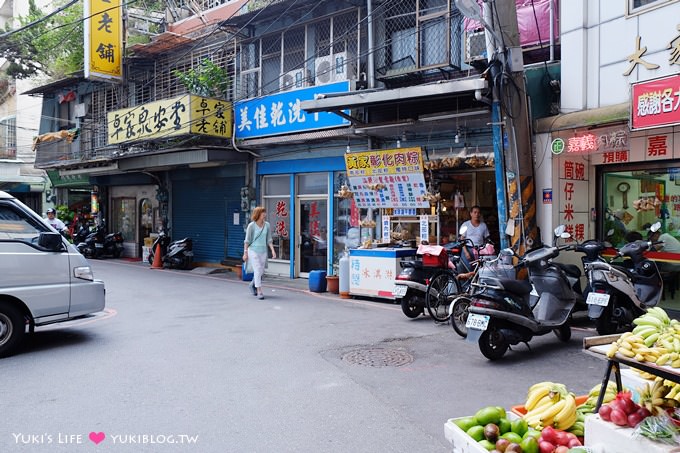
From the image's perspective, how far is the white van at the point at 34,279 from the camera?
21.6ft

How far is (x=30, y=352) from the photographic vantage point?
686 centimetres

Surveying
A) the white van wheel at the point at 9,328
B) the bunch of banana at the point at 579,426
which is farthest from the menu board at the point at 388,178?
the bunch of banana at the point at 579,426

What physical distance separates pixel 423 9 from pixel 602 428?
1058 cm

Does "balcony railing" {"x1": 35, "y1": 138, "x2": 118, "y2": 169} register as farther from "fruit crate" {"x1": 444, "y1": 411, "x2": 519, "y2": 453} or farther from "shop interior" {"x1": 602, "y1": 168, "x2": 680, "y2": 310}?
"fruit crate" {"x1": 444, "y1": 411, "x2": 519, "y2": 453}

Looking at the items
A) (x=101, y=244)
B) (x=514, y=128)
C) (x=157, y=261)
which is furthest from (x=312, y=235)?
(x=101, y=244)

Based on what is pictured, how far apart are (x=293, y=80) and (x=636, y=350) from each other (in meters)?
12.7

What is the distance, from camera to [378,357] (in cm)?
659

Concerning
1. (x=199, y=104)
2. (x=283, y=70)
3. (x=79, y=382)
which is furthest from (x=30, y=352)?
(x=283, y=70)

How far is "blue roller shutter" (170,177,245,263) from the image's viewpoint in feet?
55.0

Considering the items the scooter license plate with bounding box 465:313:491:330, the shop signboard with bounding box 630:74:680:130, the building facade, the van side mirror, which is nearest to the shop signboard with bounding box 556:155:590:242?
the building facade

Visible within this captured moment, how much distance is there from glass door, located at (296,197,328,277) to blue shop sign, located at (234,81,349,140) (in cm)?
196

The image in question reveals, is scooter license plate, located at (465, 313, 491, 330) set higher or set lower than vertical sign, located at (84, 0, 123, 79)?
lower

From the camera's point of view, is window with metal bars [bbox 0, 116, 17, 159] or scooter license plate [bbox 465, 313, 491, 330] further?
window with metal bars [bbox 0, 116, 17, 159]

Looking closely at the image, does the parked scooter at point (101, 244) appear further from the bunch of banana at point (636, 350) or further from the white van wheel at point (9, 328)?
the bunch of banana at point (636, 350)
